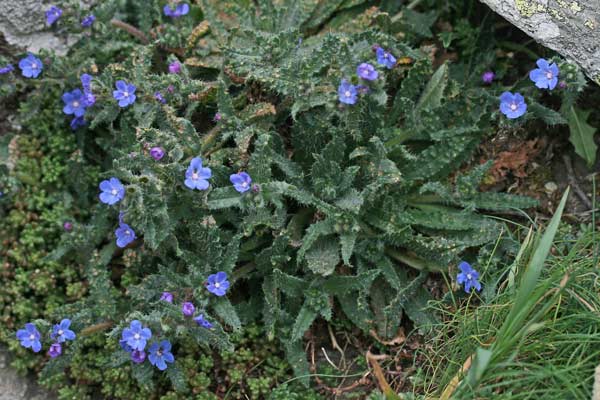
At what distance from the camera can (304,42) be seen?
5.14m

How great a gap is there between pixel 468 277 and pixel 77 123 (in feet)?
9.47

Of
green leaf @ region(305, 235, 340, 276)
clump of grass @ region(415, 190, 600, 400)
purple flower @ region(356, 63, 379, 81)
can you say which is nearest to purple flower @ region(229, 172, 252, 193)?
green leaf @ region(305, 235, 340, 276)

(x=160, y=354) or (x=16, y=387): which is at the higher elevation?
(x=160, y=354)

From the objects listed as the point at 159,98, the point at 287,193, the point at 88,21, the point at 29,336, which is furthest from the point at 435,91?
the point at 29,336

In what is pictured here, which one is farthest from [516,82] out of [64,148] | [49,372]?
[49,372]

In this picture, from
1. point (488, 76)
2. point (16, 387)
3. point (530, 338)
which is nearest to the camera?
point (530, 338)

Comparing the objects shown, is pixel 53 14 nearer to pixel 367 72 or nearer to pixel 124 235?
pixel 124 235

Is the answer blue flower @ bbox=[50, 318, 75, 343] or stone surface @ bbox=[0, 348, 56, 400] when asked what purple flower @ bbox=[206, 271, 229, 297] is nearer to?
blue flower @ bbox=[50, 318, 75, 343]

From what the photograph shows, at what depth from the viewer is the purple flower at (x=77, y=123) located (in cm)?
502

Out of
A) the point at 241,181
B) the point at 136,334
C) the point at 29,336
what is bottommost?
the point at 29,336

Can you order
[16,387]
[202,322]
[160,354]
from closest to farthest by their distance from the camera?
[202,322]
[160,354]
[16,387]

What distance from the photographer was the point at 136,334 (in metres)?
3.92

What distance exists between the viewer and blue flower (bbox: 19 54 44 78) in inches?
192

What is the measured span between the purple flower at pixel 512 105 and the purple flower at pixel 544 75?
18 centimetres
